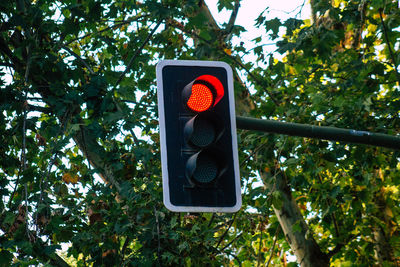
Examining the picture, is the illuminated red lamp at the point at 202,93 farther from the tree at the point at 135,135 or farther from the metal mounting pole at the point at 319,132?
the tree at the point at 135,135

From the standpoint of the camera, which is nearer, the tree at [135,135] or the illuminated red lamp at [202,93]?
the illuminated red lamp at [202,93]

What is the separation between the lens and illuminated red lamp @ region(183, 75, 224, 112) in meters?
3.00

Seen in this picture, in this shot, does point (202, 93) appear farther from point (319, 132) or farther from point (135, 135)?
point (135, 135)

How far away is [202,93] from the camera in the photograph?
3016mm

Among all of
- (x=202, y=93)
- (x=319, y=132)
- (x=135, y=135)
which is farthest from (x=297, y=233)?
(x=202, y=93)

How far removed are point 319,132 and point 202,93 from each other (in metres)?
0.92

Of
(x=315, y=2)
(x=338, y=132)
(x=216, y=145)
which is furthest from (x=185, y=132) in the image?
(x=315, y=2)

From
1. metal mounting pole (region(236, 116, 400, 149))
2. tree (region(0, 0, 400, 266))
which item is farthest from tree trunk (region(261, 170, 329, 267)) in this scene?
metal mounting pole (region(236, 116, 400, 149))

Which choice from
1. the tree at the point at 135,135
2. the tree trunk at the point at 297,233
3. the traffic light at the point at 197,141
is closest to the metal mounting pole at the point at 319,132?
the traffic light at the point at 197,141

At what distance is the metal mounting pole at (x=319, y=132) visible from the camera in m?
3.55

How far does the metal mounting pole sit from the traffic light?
48 centimetres

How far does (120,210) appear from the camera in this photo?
6297mm

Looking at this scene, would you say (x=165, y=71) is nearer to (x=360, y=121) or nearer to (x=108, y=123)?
(x=108, y=123)

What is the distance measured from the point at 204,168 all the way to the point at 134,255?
3.79 meters
